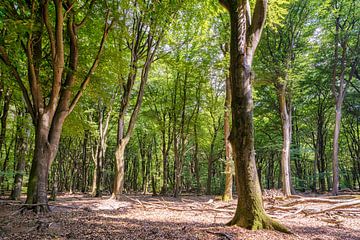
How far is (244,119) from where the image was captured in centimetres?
527

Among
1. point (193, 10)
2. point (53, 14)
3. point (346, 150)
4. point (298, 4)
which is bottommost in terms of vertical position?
point (346, 150)

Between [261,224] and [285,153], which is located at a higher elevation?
[285,153]

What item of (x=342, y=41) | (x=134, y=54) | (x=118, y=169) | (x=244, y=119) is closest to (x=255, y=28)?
(x=244, y=119)

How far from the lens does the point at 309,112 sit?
82.9 ft

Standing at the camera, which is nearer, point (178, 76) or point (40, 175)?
point (40, 175)

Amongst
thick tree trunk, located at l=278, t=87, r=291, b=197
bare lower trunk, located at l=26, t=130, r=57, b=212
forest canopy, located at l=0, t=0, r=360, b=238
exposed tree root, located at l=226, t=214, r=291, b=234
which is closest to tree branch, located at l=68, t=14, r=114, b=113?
forest canopy, located at l=0, t=0, r=360, b=238

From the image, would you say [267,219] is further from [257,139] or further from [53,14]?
[257,139]

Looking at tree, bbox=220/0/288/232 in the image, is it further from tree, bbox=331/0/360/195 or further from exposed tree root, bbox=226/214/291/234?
tree, bbox=331/0/360/195

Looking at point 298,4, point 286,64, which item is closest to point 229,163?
point 286,64

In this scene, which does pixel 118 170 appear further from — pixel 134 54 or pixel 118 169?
pixel 134 54

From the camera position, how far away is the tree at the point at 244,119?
16.8 ft

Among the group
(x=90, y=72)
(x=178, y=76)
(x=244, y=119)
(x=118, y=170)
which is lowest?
(x=118, y=170)

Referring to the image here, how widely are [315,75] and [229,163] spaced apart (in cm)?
1329

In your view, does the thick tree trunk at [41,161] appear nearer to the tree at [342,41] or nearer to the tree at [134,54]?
the tree at [134,54]
